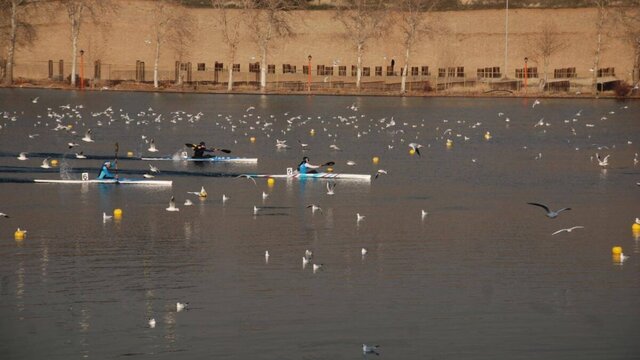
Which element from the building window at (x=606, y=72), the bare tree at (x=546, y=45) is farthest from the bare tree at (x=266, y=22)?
the building window at (x=606, y=72)

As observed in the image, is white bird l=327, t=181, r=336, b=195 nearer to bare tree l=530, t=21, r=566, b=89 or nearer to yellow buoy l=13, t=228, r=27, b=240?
yellow buoy l=13, t=228, r=27, b=240

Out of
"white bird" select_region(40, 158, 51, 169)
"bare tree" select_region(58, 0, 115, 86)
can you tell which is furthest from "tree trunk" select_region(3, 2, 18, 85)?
"white bird" select_region(40, 158, 51, 169)

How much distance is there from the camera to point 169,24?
141 m

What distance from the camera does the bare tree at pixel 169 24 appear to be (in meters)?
140

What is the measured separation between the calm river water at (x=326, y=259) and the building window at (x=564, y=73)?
2712 inches

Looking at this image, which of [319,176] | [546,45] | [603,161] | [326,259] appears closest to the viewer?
[326,259]

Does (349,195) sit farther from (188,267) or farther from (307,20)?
(307,20)

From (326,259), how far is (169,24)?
352 ft

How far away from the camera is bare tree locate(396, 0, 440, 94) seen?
446ft

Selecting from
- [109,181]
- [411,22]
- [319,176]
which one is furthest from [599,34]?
[109,181]

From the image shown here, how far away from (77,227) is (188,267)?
25.1 ft

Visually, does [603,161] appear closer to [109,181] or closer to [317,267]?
[109,181]

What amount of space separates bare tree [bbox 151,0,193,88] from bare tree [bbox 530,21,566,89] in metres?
38.1

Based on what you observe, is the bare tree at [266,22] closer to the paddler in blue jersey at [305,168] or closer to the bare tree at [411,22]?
the bare tree at [411,22]
